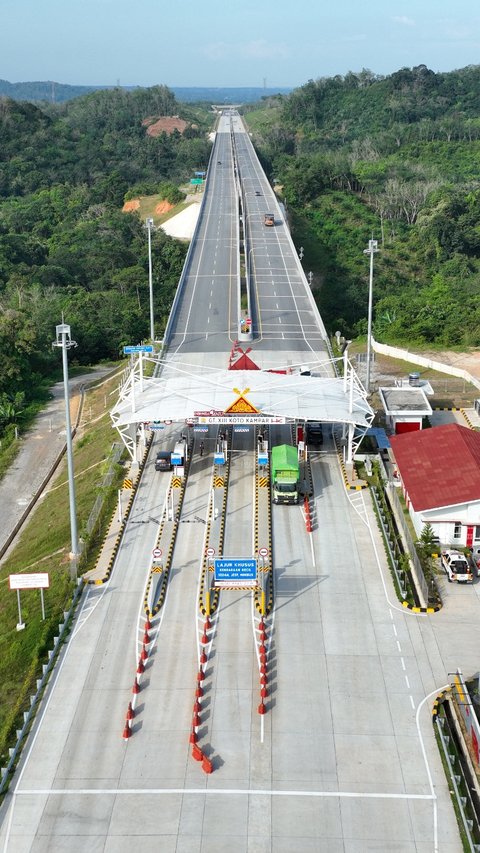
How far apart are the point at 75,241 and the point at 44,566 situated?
86.0 meters

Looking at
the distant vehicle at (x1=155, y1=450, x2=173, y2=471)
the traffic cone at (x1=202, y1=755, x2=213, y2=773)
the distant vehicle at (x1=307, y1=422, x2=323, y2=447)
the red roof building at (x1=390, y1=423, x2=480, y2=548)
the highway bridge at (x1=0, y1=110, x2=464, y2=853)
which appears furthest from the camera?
the distant vehicle at (x1=307, y1=422, x2=323, y2=447)

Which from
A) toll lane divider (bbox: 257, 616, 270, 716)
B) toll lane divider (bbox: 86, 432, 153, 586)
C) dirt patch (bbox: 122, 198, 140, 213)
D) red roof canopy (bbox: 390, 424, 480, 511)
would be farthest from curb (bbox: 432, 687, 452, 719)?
dirt patch (bbox: 122, 198, 140, 213)

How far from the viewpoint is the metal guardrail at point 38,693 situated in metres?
27.9

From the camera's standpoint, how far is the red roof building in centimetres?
4184

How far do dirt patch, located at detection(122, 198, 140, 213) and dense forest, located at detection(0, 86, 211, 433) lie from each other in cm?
117

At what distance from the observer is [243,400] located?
46.7 metres

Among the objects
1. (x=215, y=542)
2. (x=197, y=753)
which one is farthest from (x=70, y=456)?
(x=197, y=753)

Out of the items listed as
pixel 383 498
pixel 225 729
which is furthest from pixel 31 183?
pixel 225 729

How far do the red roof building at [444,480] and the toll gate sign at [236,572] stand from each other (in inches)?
412

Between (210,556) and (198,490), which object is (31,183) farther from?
(210,556)

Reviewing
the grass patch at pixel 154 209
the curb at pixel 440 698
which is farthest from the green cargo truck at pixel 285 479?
the grass patch at pixel 154 209

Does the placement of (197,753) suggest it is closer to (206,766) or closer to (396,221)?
(206,766)

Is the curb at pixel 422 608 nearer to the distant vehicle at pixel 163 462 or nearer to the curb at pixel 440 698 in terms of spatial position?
the curb at pixel 440 698

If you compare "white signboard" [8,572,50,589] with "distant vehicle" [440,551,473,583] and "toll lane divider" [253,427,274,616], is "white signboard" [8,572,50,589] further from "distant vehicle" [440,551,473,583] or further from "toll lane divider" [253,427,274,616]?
"distant vehicle" [440,551,473,583]
